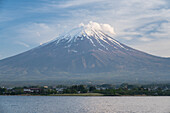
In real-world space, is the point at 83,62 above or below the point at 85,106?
above

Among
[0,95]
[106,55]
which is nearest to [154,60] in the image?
[106,55]

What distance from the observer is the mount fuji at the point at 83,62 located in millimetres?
141250

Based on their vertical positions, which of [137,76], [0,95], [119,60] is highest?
[119,60]

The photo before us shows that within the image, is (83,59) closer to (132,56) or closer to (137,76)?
(132,56)

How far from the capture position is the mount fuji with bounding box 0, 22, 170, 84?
463 feet

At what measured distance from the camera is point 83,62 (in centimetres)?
16475

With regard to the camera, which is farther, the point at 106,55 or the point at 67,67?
the point at 106,55

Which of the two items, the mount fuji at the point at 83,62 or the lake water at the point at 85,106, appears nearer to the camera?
the lake water at the point at 85,106

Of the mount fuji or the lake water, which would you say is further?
the mount fuji

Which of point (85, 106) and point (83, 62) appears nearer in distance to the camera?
point (85, 106)

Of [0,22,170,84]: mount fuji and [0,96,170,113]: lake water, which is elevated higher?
[0,22,170,84]: mount fuji

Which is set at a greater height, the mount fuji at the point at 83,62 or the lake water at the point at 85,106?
the mount fuji at the point at 83,62

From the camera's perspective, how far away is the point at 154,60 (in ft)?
548

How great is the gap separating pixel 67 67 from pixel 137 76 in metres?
37.3
